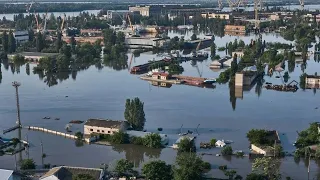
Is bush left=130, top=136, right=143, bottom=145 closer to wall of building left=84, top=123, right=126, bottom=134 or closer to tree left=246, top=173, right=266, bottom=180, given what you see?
wall of building left=84, top=123, right=126, bottom=134

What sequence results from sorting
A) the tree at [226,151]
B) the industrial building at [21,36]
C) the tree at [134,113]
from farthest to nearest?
the industrial building at [21,36] < the tree at [134,113] < the tree at [226,151]

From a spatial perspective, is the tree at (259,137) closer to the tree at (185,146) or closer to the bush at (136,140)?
the tree at (185,146)

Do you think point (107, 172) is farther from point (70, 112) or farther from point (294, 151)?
point (70, 112)

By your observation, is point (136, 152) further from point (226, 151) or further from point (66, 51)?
point (66, 51)

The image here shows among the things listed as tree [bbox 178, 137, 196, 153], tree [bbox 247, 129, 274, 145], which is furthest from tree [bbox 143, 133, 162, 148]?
tree [bbox 247, 129, 274, 145]

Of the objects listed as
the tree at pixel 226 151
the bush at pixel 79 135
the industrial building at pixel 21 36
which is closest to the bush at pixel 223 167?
the tree at pixel 226 151

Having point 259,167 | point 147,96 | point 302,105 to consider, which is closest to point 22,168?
point 259,167
